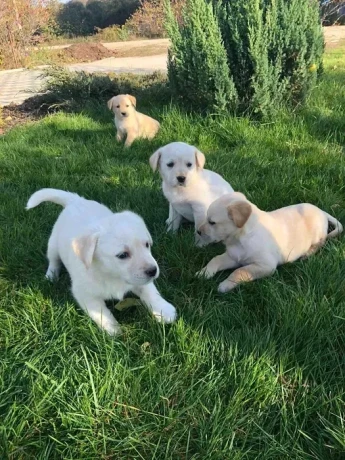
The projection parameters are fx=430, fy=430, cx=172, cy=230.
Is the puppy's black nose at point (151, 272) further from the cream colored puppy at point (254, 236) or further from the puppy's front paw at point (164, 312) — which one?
the cream colored puppy at point (254, 236)

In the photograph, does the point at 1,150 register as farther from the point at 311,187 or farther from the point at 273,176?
the point at 311,187

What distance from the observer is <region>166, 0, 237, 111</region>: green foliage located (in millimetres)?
5016

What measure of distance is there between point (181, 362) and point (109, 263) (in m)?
0.58

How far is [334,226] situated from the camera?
2920 millimetres

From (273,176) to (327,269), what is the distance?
1417mm

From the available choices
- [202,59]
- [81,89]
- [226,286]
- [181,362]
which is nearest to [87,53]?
[81,89]

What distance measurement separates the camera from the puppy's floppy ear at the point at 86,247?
1991 mm

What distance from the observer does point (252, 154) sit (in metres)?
4.16

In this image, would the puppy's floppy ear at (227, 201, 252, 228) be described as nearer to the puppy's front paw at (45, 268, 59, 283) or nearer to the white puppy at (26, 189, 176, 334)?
the white puppy at (26, 189, 176, 334)

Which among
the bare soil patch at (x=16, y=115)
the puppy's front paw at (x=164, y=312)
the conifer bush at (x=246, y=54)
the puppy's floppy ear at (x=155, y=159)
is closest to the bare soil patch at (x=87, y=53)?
the bare soil patch at (x=16, y=115)

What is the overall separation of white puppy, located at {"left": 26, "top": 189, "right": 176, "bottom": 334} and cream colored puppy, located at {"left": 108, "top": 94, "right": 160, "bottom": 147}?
2783mm

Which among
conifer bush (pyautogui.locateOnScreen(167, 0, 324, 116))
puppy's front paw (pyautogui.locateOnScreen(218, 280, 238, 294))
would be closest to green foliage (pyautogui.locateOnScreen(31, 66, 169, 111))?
conifer bush (pyautogui.locateOnScreen(167, 0, 324, 116))

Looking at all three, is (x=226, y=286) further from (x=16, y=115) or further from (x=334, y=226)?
(x=16, y=115)

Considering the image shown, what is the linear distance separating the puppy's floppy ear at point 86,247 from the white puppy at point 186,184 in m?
1.13
